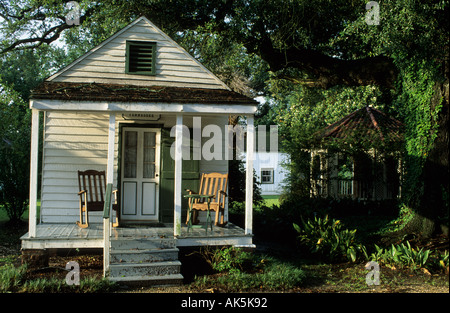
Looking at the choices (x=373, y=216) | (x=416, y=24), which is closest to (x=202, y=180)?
(x=416, y=24)

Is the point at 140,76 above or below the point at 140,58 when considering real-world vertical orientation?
below

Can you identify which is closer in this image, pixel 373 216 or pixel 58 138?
pixel 58 138

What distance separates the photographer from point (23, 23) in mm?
14398

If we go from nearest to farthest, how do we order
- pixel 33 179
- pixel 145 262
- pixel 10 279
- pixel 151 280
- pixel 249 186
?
1. pixel 10 279
2. pixel 151 280
3. pixel 145 262
4. pixel 33 179
5. pixel 249 186

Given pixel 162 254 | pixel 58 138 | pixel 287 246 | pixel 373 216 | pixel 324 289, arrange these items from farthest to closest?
pixel 373 216 < pixel 287 246 < pixel 58 138 < pixel 162 254 < pixel 324 289

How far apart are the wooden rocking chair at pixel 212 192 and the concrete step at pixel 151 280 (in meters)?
1.92

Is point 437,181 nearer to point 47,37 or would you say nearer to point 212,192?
point 212,192

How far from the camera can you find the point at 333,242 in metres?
9.03

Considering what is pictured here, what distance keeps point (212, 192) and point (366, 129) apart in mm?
7682

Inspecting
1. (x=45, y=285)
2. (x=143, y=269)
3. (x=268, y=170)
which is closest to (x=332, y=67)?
(x=143, y=269)

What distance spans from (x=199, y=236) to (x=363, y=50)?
7.38m

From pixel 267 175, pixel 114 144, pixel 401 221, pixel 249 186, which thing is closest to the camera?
pixel 249 186

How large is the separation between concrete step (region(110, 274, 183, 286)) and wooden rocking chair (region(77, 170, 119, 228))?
219 cm

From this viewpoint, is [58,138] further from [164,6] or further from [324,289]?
[324,289]
